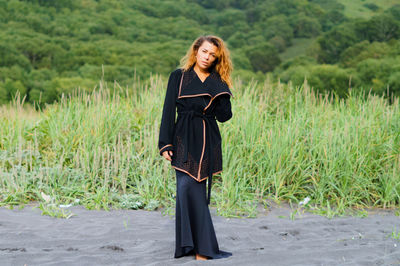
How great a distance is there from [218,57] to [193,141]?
0.63m

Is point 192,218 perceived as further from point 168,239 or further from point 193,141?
point 168,239

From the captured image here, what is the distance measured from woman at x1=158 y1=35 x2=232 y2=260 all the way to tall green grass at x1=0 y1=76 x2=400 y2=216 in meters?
1.61

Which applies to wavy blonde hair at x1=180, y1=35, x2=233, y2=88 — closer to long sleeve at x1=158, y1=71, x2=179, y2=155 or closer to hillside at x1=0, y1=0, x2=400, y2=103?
long sleeve at x1=158, y1=71, x2=179, y2=155

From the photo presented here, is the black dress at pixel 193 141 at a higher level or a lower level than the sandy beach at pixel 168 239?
higher

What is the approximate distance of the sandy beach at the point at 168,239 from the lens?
10.8 feet

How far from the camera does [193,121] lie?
3139 millimetres

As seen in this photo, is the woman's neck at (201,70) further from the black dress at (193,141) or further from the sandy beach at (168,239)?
the sandy beach at (168,239)

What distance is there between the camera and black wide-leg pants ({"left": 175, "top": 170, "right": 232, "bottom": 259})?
312 cm

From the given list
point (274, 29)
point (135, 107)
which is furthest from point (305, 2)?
point (135, 107)

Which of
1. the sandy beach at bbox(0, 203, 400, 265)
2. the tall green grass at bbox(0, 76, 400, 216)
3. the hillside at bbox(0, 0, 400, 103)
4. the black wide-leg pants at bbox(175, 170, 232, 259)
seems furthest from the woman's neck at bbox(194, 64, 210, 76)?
the hillside at bbox(0, 0, 400, 103)

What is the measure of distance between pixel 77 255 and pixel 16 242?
0.62 metres

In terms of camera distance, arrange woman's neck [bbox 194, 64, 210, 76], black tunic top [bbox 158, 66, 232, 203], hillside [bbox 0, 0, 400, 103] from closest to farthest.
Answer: black tunic top [bbox 158, 66, 232, 203]
woman's neck [bbox 194, 64, 210, 76]
hillside [bbox 0, 0, 400, 103]

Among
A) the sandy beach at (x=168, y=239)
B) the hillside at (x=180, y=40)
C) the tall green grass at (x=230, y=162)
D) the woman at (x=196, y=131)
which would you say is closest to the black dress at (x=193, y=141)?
the woman at (x=196, y=131)

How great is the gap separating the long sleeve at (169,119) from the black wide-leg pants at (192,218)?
8.6 inches
